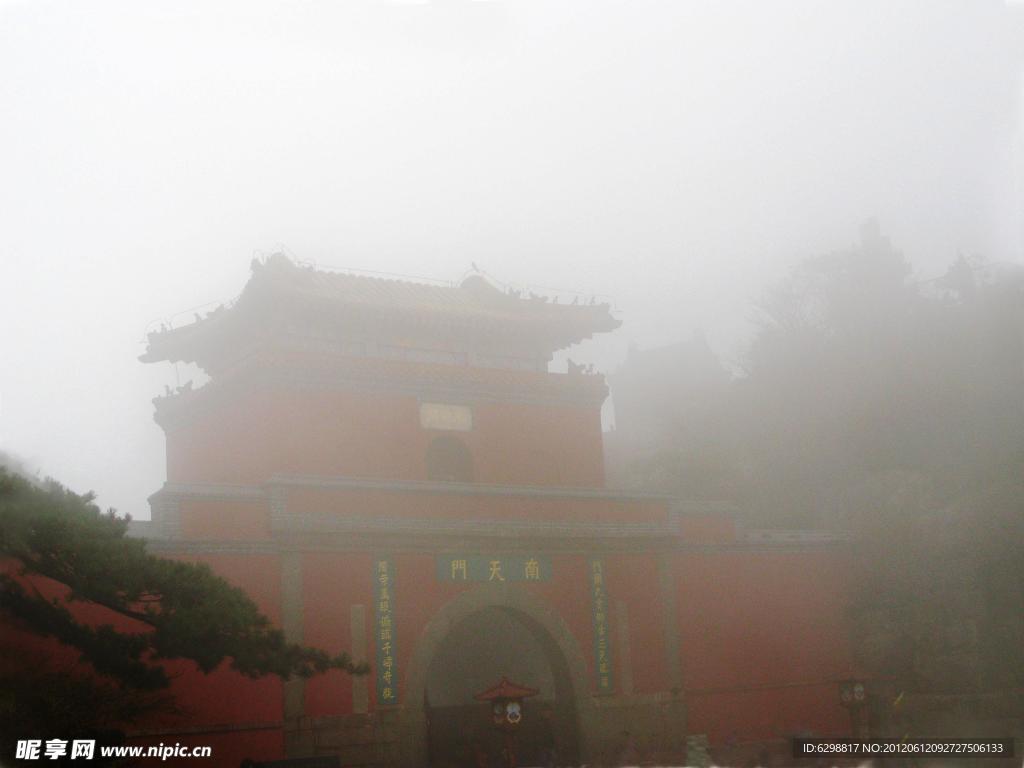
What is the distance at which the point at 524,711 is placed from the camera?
690 inches

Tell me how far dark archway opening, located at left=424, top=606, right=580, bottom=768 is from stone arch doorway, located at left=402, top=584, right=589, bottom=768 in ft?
0.05

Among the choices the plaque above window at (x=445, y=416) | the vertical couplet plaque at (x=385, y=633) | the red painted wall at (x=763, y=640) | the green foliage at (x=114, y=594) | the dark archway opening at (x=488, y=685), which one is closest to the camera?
the green foliage at (x=114, y=594)

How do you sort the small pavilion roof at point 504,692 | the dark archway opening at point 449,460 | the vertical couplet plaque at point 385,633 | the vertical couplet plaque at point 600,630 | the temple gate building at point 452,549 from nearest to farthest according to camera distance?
the small pavilion roof at point 504,692, the temple gate building at point 452,549, the vertical couplet plaque at point 385,633, the vertical couplet plaque at point 600,630, the dark archway opening at point 449,460

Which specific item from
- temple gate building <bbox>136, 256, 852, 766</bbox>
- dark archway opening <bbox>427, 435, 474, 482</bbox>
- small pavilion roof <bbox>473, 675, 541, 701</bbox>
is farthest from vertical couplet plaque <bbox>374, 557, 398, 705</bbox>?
dark archway opening <bbox>427, 435, 474, 482</bbox>

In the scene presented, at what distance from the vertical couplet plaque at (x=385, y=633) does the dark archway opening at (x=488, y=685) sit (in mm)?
1516

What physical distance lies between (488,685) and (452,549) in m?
3.14

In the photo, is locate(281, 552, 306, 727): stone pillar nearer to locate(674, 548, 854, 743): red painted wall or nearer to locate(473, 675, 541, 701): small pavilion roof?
locate(473, 675, 541, 701): small pavilion roof

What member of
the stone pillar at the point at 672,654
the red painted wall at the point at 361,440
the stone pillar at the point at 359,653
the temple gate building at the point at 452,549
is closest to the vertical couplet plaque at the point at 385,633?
the temple gate building at the point at 452,549

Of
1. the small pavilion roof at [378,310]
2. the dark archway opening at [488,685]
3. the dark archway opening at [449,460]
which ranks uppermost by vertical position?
the small pavilion roof at [378,310]

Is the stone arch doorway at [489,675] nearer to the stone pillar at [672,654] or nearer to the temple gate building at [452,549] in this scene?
the temple gate building at [452,549]

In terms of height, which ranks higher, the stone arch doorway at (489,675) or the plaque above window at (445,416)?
the plaque above window at (445,416)

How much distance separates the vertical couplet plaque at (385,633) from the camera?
1552cm

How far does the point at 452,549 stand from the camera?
16531 mm

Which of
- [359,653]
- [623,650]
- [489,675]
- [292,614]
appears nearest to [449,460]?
[489,675]
